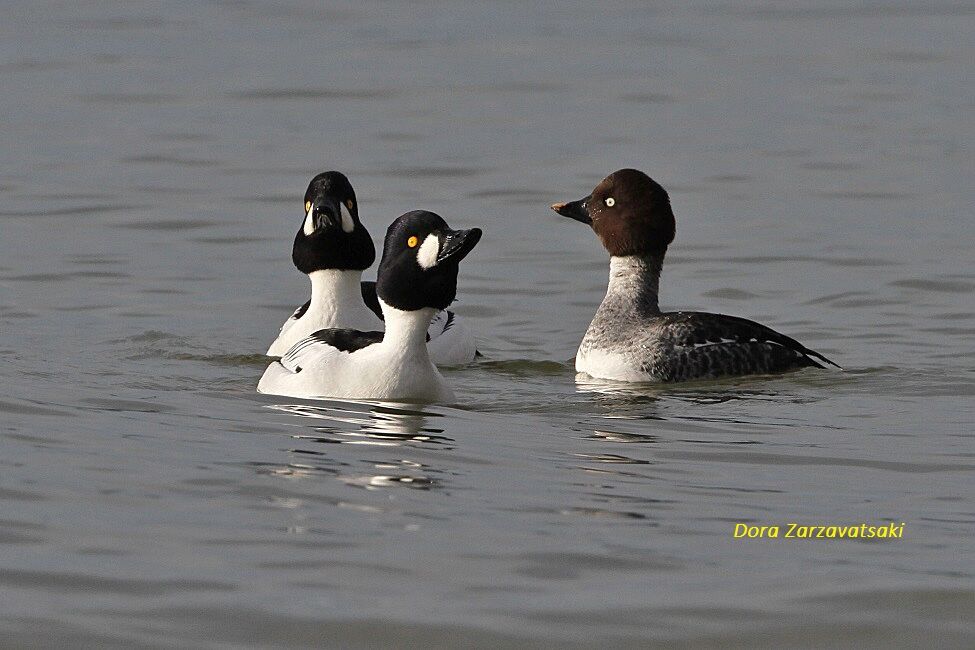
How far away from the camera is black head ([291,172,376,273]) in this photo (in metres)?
14.6

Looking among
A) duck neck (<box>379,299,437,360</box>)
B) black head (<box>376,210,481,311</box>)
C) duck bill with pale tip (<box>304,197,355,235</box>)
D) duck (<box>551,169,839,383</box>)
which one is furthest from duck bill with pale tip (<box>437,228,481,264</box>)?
duck bill with pale tip (<box>304,197,355,235</box>)

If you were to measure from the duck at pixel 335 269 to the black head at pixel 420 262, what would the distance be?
2534 millimetres

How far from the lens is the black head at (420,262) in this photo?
11.7 m

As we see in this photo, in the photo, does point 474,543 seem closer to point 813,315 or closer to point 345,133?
point 813,315

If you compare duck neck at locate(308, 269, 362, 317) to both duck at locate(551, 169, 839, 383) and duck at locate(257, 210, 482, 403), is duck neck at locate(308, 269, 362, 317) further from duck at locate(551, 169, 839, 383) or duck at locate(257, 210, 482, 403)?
duck at locate(257, 210, 482, 403)

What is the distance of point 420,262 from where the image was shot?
1185cm

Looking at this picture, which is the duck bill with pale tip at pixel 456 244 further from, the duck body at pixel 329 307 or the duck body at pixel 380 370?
the duck body at pixel 329 307

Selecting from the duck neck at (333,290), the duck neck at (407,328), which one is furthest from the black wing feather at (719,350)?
the duck neck at (333,290)

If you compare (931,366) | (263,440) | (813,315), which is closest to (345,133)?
(813,315)

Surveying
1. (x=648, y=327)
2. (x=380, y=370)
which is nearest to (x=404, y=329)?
(x=380, y=370)

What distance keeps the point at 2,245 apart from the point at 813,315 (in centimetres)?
846

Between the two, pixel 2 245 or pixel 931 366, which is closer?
pixel 931 366

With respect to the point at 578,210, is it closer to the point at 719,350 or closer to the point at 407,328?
the point at 719,350

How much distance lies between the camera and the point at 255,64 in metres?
32.6
